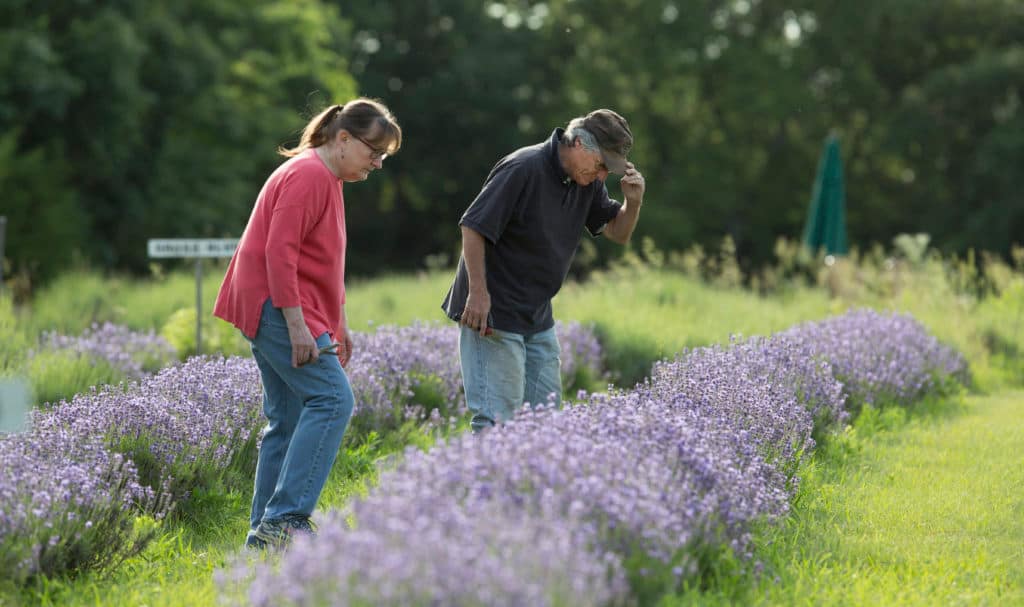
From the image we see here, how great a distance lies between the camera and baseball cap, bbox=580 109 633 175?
470 centimetres

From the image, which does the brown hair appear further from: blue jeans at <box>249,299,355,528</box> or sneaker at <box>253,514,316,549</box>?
sneaker at <box>253,514,316,549</box>

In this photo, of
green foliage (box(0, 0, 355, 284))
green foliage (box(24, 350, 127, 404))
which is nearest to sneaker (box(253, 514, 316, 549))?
green foliage (box(24, 350, 127, 404))

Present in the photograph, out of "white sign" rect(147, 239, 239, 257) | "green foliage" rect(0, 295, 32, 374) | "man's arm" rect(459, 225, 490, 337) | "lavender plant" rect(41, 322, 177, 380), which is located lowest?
"lavender plant" rect(41, 322, 177, 380)

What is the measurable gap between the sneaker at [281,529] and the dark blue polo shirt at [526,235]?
107 cm

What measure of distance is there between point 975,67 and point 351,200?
16648mm

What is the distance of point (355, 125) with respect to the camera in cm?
437

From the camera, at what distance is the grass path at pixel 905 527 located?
398 centimetres

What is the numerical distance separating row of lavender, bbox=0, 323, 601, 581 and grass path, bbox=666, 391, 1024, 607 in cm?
208

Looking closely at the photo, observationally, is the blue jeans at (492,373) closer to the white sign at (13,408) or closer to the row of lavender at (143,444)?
the row of lavender at (143,444)

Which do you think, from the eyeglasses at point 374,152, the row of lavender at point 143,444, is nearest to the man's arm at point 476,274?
the eyeglasses at point 374,152

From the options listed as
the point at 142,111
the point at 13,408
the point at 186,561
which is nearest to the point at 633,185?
the point at 186,561

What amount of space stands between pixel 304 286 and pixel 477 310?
72 cm

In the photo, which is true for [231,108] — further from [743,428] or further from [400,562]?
[400,562]

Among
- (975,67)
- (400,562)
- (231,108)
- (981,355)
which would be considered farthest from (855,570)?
(975,67)
